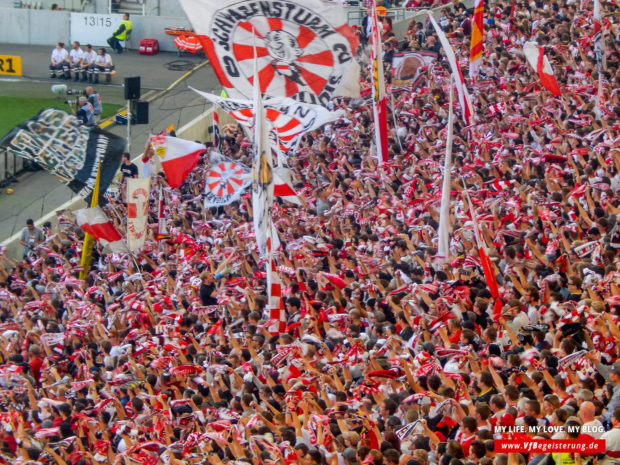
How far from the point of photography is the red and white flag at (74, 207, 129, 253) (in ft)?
60.1

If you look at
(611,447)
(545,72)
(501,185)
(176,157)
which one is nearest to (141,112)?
(176,157)

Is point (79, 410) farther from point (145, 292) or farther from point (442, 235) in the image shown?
point (442, 235)

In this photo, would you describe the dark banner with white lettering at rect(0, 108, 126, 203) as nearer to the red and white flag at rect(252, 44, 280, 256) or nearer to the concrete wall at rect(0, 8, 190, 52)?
the red and white flag at rect(252, 44, 280, 256)

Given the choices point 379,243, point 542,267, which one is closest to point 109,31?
point 379,243

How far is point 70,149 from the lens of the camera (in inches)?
741

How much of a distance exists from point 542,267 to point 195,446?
4.37 m

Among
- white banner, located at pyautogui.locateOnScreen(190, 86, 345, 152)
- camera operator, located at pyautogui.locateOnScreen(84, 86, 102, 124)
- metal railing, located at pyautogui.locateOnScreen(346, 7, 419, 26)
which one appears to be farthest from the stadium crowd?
metal railing, located at pyautogui.locateOnScreen(346, 7, 419, 26)

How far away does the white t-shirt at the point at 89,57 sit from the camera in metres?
33.0

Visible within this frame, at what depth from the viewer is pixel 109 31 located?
36281mm

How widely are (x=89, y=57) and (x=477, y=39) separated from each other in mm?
16122

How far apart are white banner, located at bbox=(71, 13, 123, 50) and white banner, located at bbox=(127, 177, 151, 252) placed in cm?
1873

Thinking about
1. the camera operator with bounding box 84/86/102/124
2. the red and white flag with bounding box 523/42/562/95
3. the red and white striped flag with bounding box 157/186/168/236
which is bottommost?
the red and white striped flag with bounding box 157/186/168/236

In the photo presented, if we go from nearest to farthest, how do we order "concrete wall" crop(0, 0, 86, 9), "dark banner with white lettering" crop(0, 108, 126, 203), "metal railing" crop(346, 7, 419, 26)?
"dark banner with white lettering" crop(0, 108, 126, 203) < "metal railing" crop(346, 7, 419, 26) < "concrete wall" crop(0, 0, 86, 9)

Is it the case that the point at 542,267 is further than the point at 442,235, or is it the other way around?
the point at 442,235
